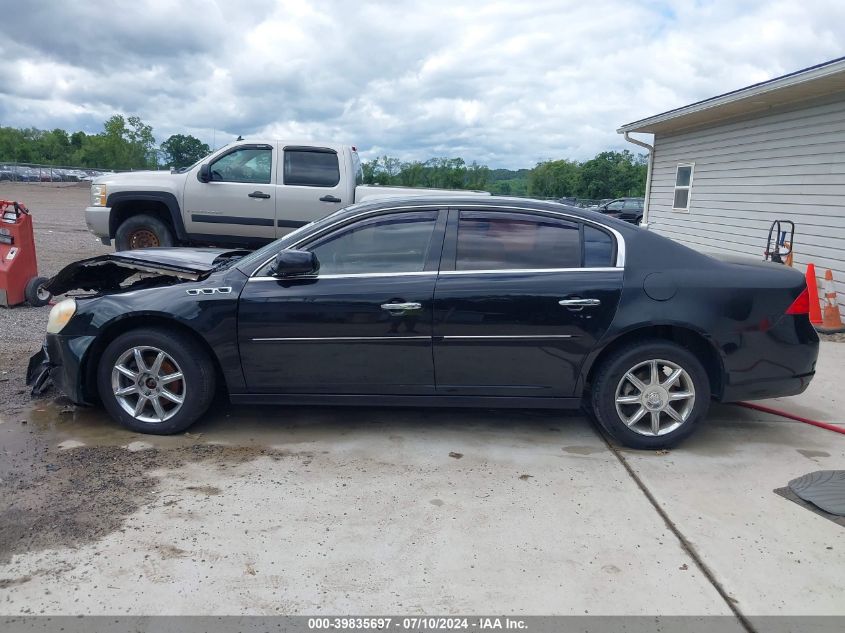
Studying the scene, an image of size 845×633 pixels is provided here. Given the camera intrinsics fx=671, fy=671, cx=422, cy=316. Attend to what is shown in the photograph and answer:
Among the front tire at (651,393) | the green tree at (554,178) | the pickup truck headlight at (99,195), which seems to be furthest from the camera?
the green tree at (554,178)

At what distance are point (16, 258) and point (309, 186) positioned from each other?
3.74 m

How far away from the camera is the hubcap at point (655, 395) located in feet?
14.4

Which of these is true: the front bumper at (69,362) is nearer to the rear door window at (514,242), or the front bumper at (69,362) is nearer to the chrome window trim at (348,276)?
the chrome window trim at (348,276)

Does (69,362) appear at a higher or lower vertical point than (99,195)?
lower

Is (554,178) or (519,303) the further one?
(554,178)

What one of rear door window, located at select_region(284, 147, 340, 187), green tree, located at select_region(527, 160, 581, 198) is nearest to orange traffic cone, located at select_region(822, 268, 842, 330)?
rear door window, located at select_region(284, 147, 340, 187)

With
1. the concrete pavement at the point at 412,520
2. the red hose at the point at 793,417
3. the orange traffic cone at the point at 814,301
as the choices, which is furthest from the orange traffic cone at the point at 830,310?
the concrete pavement at the point at 412,520

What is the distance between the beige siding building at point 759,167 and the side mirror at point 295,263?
7.37m

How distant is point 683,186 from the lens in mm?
14742

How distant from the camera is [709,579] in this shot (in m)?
3.04

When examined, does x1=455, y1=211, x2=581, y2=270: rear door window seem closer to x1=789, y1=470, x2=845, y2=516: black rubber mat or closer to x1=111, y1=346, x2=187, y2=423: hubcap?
x1=789, y1=470, x2=845, y2=516: black rubber mat

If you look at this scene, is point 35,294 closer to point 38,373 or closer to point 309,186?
point 38,373

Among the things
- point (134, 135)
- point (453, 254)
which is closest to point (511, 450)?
point (453, 254)

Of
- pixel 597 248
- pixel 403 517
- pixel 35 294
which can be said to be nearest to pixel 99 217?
pixel 35 294
